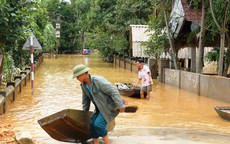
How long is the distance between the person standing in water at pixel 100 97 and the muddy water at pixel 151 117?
2.91 ft

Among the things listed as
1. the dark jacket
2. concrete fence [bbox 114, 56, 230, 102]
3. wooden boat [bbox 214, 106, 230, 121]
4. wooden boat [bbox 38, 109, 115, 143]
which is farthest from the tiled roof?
the dark jacket

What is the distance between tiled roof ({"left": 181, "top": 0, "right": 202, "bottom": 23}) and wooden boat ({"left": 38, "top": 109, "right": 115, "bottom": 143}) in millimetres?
11112

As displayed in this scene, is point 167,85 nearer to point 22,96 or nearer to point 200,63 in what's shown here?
point 200,63

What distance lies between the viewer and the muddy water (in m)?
7.22

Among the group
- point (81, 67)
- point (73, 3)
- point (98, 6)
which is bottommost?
point (81, 67)

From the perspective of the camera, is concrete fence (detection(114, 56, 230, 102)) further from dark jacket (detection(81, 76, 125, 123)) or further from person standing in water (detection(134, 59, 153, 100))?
dark jacket (detection(81, 76, 125, 123))

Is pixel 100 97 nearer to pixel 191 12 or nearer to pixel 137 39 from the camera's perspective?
pixel 191 12

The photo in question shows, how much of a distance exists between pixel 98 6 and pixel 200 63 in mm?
20775

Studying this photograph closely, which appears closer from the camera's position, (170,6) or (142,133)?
(142,133)

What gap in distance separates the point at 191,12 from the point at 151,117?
7966mm

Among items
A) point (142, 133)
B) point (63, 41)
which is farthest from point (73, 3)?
point (142, 133)

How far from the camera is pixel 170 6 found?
19.9 metres

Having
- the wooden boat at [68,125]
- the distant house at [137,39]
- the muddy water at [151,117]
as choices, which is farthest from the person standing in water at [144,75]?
the distant house at [137,39]

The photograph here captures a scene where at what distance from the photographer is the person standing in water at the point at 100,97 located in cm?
577
